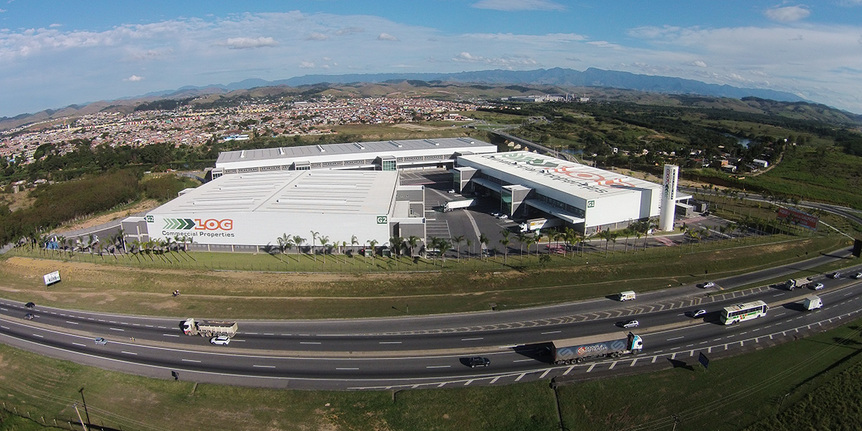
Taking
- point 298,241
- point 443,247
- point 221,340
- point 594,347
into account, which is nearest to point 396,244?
point 443,247

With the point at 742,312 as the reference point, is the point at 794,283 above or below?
below

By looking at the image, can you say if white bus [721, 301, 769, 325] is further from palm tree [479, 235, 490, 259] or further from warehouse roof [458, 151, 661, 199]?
warehouse roof [458, 151, 661, 199]

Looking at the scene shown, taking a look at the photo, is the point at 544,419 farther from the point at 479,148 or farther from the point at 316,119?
the point at 316,119

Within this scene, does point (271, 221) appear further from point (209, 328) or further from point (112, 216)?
point (112, 216)

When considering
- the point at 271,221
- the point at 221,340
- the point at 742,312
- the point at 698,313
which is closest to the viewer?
the point at 221,340

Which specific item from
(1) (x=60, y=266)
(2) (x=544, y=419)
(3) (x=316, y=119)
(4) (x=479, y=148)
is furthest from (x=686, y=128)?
(1) (x=60, y=266)

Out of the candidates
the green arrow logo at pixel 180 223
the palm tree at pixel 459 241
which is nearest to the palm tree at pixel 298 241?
the green arrow logo at pixel 180 223

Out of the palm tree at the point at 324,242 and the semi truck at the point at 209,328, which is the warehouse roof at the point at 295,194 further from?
the semi truck at the point at 209,328
